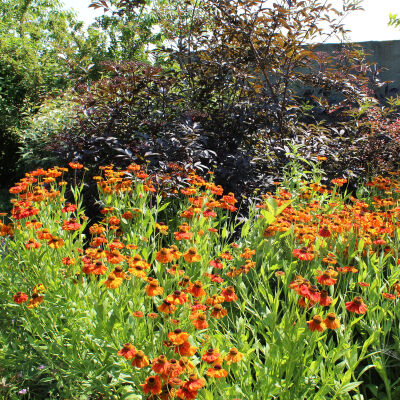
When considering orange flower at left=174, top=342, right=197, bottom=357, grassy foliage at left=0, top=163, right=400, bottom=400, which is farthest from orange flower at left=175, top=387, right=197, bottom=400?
orange flower at left=174, top=342, right=197, bottom=357

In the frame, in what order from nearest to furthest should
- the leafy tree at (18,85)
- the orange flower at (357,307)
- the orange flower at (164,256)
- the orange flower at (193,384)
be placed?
the orange flower at (193,384) → the orange flower at (357,307) → the orange flower at (164,256) → the leafy tree at (18,85)

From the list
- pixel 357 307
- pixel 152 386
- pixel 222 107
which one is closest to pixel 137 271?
pixel 152 386

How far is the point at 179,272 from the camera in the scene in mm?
1675

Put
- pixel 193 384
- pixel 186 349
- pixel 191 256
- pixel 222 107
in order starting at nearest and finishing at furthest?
pixel 193 384, pixel 186 349, pixel 191 256, pixel 222 107

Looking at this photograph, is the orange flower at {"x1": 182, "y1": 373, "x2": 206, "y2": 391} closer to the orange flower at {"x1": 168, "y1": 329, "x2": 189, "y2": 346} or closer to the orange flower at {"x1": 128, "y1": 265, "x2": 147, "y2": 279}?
the orange flower at {"x1": 168, "y1": 329, "x2": 189, "y2": 346}

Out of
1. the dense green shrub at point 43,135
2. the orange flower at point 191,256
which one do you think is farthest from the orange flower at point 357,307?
the dense green shrub at point 43,135

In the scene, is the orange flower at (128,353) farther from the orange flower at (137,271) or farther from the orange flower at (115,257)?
the orange flower at (115,257)

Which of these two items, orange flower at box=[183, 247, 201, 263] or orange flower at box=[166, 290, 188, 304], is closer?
orange flower at box=[166, 290, 188, 304]

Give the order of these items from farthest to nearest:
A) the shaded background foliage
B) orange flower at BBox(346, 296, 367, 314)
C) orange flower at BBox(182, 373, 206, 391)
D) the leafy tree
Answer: the leafy tree → the shaded background foliage → orange flower at BBox(346, 296, 367, 314) → orange flower at BBox(182, 373, 206, 391)

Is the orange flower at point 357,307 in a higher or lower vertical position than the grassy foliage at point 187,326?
higher

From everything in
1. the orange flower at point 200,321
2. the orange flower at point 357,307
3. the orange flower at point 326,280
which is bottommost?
the orange flower at point 200,321

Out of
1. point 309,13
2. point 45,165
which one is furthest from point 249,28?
point 45,165

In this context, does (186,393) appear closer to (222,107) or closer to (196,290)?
(196,290)

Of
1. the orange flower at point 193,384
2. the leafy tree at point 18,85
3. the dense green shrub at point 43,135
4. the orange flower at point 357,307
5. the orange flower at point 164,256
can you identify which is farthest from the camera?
the leafy tree at point 18,85
